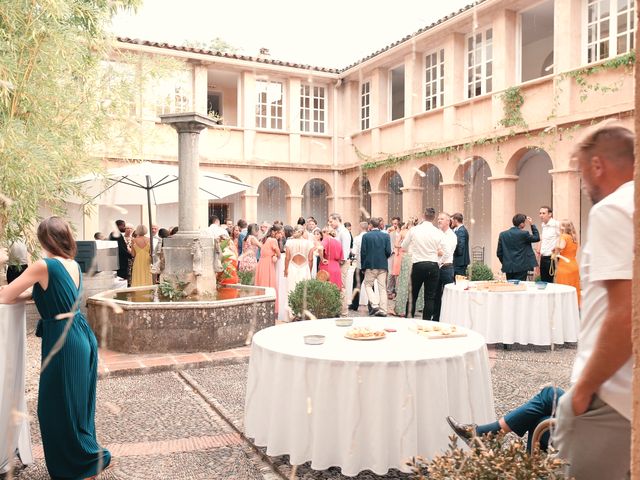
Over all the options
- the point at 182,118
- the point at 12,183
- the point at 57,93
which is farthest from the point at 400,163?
the point at 12,183

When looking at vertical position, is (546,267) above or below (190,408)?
above

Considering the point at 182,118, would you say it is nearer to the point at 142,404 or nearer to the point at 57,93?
the point at 57,93

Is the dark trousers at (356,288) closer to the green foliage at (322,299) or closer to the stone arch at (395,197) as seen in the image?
the green foliage at (322,299)

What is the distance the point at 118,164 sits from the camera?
1480 centimetres

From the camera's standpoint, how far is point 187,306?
6363mm

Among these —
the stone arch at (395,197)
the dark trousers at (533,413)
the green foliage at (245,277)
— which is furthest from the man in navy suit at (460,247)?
the stone arch at (395,197)

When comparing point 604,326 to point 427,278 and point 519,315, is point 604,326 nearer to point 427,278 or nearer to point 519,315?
point 519,315

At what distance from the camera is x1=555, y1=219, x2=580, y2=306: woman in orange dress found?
816 cm

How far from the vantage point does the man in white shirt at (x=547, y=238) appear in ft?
29.4

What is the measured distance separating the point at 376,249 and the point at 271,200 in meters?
11.6

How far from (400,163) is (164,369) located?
37.0 ft

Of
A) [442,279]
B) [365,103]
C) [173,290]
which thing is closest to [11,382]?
[173,290]

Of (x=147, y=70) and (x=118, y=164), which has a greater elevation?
(x=147, y=70)

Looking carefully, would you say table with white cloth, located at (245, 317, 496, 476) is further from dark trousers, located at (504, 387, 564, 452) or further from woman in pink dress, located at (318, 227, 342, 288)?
woman in pink dress, located at (318, 227, 342, 288)
